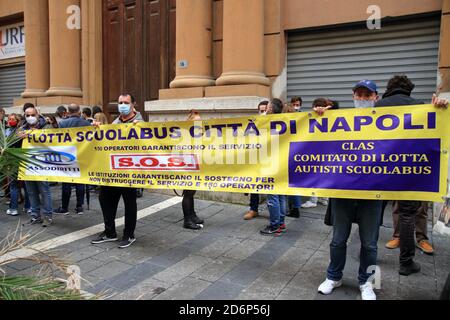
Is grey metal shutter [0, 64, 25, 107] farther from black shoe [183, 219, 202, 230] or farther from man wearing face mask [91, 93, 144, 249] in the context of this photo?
black shoe [183, 219, 202, 230]

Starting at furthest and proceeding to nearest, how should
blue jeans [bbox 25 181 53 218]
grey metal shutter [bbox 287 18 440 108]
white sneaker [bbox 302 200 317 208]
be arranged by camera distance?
white sneaker [bbox 302 200 317 208] → grey metal shutter [bbox 287 18 440 108] → blue jeans [bbox 25 181 53 218]

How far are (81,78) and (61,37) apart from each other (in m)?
1.18

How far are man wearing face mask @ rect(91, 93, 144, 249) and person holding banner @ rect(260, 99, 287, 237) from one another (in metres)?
1.79

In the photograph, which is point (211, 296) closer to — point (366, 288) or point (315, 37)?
point (366, 288)

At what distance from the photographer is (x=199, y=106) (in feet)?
23.7

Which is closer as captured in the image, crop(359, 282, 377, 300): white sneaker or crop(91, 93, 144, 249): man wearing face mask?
crop(359, 282, 377, 300): white sneaker

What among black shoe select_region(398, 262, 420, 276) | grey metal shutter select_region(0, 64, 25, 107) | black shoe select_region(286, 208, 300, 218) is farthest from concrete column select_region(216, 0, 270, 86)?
grey metal shutter select_region(0, 64, 25, 107)

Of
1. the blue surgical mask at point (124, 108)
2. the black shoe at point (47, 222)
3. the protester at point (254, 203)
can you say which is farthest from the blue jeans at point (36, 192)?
the protester at point (254, 203)

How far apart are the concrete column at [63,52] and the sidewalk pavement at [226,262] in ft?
17.5

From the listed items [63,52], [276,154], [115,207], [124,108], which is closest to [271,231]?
[276,154]

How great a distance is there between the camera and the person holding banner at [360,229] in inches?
127

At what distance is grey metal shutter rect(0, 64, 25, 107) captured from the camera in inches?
508

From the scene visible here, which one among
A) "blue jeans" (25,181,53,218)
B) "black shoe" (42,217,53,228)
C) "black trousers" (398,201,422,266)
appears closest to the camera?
"black trousers" (398,201,422,266)

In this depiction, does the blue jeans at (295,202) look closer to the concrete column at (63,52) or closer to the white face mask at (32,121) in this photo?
the white face mask at (32,121)
